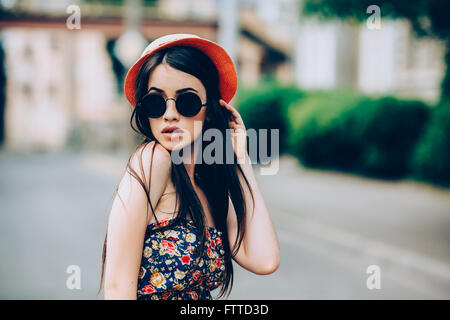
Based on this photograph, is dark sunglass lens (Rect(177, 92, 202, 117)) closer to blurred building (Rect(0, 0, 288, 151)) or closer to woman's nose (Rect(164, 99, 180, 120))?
woman's nose (Rect(164, 99, 180, 120))

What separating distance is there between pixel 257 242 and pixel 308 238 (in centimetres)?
583

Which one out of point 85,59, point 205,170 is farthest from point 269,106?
point 85,59

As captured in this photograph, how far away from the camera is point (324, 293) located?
16.1 feet

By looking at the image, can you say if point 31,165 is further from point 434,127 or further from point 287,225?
point 434,127

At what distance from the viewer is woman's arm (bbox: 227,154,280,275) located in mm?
1634

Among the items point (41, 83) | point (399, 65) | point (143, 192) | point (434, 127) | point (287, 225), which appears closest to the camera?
point (143, 192)

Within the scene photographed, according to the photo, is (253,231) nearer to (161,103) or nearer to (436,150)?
(161,103)

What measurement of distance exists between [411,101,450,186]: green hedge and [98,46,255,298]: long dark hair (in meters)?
7.97

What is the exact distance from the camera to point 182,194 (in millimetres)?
1521

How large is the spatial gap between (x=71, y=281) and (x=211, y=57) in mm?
3819

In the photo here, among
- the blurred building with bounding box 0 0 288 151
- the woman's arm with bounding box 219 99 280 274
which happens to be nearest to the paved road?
the woman's arm with bounding box 219 99 280 274

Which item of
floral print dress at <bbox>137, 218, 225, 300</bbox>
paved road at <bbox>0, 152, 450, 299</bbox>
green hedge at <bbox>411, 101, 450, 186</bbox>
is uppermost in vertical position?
floral print dress at <bbox>137, 218, 225, 300</bbox>

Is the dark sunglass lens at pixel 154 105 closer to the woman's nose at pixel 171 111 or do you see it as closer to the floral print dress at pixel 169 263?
the woman's nose at pixel 171 111

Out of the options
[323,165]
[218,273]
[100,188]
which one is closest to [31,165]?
[100,188]
